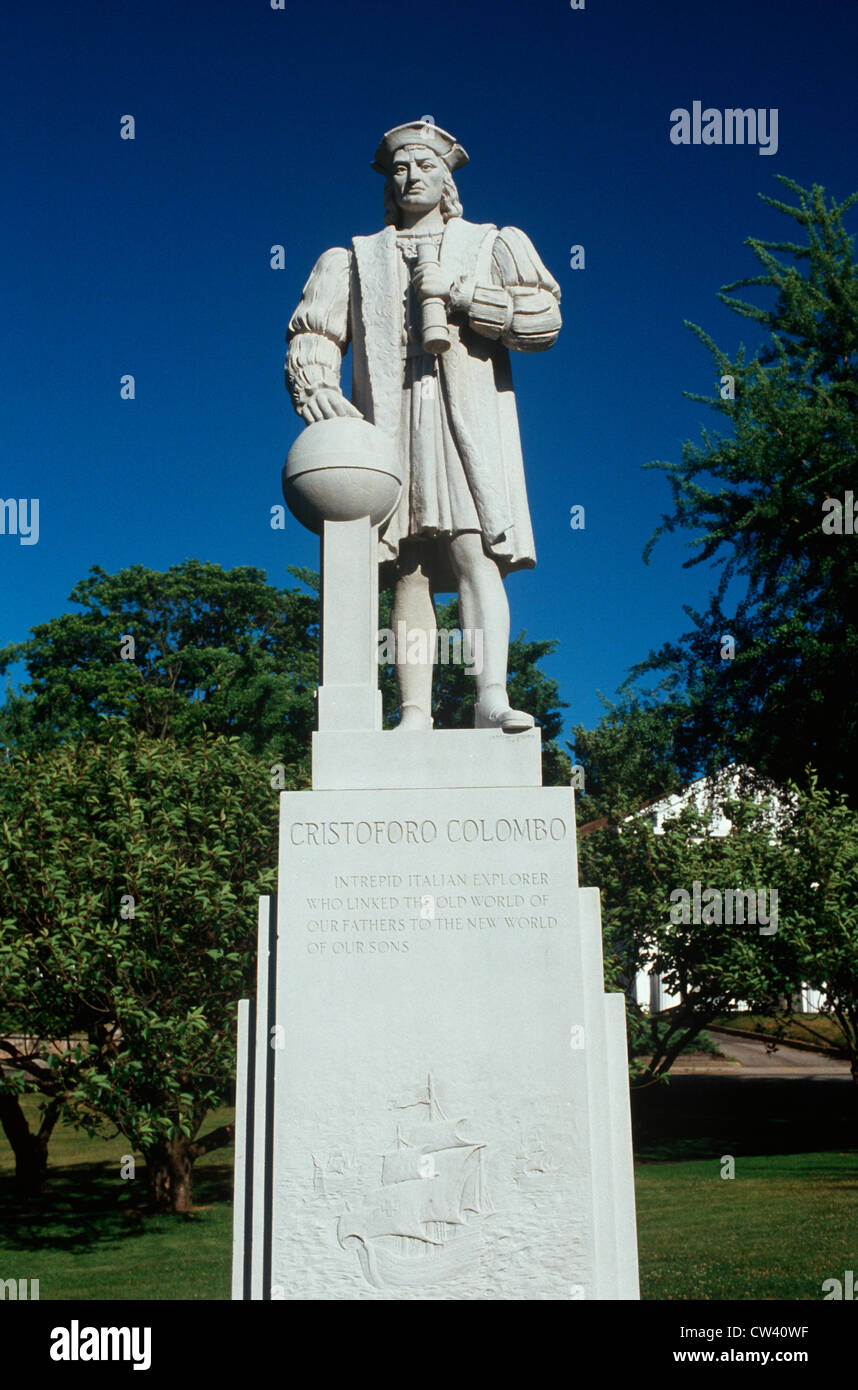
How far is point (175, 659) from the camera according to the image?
32.0 meters

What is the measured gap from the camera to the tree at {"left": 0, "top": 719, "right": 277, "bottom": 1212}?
11953 millimetres

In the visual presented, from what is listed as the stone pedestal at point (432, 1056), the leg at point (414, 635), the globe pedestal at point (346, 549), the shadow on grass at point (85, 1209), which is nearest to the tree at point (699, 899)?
the shadow on grass at point (85, 1209)

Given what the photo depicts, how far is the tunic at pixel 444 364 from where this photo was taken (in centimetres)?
648

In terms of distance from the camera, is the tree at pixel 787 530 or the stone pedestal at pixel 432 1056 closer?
the stone pedestal at pixel 432 1056

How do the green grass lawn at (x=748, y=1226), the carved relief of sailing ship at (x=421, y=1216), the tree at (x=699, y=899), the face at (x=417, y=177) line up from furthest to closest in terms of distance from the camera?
the tree at (x=699, y=899), the green grass lawn at (x=748, y=1226), the face at (x=417, y=177), the carved relief of sailing ship at (x=421, y=1216)

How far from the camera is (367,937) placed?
17.4ft

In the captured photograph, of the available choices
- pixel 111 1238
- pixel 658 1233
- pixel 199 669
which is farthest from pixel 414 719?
pixel 199 669

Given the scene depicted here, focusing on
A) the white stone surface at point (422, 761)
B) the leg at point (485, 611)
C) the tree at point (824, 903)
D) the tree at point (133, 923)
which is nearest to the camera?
the white stone surface at point (422, 761)

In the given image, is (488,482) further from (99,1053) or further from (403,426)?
(99,1053)

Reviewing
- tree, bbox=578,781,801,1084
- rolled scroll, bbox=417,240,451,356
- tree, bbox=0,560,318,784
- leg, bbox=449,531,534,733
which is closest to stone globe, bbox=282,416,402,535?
leg, bbox=449,531,534,733

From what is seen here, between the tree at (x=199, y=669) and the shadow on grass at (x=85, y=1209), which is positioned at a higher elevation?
the tree at (x=199, y=669)

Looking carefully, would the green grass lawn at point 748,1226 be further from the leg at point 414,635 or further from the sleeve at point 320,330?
the sleeve at point 320,330

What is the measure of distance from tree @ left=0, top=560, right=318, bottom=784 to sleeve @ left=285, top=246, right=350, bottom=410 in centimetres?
1992

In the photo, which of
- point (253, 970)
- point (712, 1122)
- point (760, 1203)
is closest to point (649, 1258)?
point (760, 1203)
